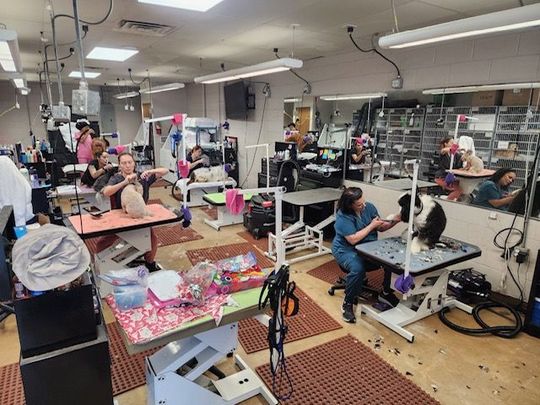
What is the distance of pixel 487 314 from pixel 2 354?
13.1 ft

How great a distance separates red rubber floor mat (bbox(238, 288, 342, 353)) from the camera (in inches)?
106

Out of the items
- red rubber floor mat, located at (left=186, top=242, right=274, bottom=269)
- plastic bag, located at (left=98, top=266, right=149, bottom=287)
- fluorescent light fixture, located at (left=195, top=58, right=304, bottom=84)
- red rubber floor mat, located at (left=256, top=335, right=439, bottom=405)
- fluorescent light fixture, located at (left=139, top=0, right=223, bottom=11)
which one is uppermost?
fluorescent light fixture, located at (left=139, top=0, right=223, bottom=11)

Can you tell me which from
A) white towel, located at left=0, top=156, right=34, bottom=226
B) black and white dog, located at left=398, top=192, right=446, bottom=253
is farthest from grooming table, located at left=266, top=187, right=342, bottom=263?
white towel, located at left=0, top=156, right=34, bottom=226

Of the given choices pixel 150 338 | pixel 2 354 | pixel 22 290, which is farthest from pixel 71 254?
pixel 2 354

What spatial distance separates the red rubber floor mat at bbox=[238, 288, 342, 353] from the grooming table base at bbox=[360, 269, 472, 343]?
385 millimetres

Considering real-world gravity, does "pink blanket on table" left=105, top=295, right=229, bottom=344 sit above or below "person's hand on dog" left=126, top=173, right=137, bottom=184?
below

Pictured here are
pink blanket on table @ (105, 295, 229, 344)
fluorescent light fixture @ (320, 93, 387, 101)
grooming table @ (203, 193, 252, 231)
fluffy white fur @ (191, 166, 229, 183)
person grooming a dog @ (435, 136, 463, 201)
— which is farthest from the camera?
fluffy white fur @ (191, 166, 229, 183)

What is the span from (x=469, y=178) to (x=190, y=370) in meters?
3.23

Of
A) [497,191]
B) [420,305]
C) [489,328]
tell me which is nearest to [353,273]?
[420,305]

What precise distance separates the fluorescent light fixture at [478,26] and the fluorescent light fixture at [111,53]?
158 inches

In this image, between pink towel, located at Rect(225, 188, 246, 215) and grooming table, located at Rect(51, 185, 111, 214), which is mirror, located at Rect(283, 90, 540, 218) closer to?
pink towel, located at Rect(225, 188, 246, 215)

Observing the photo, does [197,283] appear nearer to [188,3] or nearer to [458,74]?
[188,3]

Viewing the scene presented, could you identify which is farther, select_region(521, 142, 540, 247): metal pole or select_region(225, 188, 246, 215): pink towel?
select_region(521, 142, 540, 247): metal pole

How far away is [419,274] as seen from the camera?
2.63 m
